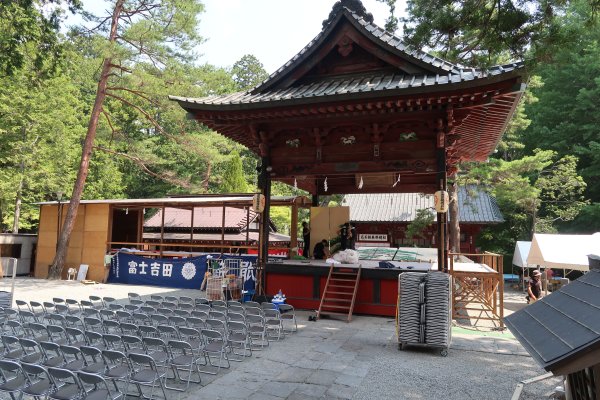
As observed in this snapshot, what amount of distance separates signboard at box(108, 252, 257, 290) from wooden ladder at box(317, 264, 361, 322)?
474cm

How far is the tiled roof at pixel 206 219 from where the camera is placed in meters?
23.1

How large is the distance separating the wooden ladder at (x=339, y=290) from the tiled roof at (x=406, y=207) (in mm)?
11835

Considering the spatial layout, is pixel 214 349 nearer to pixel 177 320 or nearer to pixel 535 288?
pixel 177 320

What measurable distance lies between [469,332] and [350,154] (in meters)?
5.25

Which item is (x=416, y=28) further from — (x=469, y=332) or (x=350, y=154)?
(x=469, y=332)

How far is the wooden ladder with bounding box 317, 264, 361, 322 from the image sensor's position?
400 inches

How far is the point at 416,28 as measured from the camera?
21.6 feet

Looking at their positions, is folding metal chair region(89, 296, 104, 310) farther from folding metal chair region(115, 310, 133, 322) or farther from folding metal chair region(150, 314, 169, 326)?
folding metal chair region(150, 314, 169, 326)

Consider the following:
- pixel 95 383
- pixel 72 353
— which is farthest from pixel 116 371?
pixel 95 383

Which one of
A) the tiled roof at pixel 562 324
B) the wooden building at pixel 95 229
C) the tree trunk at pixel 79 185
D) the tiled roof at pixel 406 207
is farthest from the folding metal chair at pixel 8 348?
the tiled roof at pixel 406 207

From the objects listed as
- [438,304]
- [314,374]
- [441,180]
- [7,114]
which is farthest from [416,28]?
[7,114]

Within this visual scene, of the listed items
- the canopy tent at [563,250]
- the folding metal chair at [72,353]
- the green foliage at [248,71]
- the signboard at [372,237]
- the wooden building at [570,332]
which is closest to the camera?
the wooden building at [570,332]

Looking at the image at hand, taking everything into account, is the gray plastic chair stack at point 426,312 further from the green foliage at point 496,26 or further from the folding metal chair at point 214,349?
the green foliage at point 496,26

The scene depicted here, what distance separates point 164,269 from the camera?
16.6m
